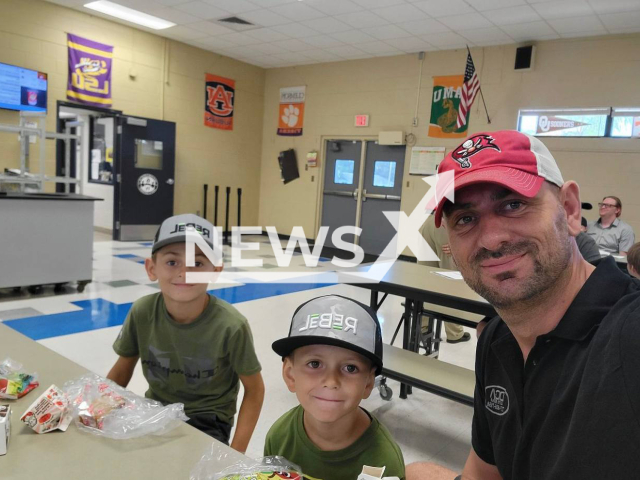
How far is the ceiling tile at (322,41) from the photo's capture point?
757 centimetres

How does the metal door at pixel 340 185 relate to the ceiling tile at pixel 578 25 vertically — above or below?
below

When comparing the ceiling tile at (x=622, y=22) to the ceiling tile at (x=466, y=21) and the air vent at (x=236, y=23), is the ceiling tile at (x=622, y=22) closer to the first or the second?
the ceiling tile at (x=466, y=21)

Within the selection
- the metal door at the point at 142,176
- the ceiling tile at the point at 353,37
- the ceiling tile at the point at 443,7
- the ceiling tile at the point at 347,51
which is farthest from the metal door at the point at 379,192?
the metal door at the point at 142,176

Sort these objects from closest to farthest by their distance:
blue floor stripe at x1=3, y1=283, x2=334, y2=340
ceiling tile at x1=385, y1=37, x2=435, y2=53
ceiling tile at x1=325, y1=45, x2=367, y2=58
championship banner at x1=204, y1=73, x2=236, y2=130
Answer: blue floor stripe at x1=3, y1=283, x2=334, y2=340, ceiling tile at x1=385, y1=37, x2=435, y2=53, ceiling tile at x1=325, y1=45, x2=367, y2=58, championship banner at x1=204, y1=73, x2=236, y2=130

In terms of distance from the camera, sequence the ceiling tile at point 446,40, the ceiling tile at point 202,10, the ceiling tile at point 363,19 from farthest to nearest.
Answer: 1. the ceiling tile at point 446,40
2. the ceiling tile at point 202,10
3. the ceiling tile at point 363,19

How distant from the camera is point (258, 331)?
3.97 m

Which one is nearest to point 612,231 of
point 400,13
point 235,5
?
point 400,13

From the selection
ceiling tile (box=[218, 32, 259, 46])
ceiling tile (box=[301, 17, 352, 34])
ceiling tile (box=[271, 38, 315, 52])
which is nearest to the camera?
ceiling tile (box=[301, 17, 352, 34])

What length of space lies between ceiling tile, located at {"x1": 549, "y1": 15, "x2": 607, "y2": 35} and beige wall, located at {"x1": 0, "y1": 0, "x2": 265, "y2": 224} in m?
5.89

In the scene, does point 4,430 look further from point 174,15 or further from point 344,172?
point 344,172

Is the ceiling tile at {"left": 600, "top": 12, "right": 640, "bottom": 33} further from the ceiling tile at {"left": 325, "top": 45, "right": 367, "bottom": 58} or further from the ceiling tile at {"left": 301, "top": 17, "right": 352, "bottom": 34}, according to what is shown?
the ceiling tile at {"left": 325, "top": 45, "right": 367, "bottom": 58}

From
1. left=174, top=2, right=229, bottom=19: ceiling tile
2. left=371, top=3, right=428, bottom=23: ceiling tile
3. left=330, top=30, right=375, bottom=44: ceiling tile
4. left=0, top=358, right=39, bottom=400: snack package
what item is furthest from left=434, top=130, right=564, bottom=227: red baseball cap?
left=330, top=30, right=375, bottom=44: ceiling tile

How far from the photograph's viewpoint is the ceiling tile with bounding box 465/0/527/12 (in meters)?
5.46

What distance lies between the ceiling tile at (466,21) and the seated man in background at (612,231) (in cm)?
278
